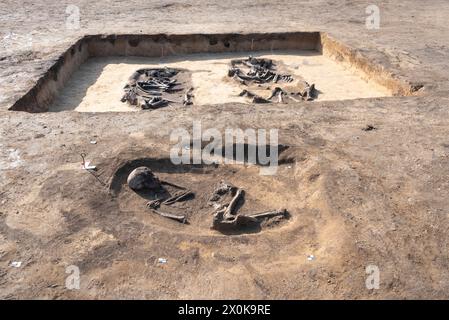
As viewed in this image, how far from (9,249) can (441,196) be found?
521 centimetres

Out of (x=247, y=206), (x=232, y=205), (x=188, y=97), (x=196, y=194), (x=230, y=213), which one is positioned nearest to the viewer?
(x=230, y=213)

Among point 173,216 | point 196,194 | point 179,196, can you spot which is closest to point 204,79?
point 196,194

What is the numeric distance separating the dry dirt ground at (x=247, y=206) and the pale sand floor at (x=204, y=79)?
107 centimetres

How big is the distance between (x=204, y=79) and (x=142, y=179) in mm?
5923

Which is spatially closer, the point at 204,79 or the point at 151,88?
the point at 151,88

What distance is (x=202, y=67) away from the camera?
39.4 feet

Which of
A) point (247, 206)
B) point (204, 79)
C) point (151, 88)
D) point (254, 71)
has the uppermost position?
point (254, 71)

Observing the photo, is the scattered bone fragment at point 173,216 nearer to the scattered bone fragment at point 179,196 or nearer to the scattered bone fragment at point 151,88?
the scattered bone fragment at point 179,196

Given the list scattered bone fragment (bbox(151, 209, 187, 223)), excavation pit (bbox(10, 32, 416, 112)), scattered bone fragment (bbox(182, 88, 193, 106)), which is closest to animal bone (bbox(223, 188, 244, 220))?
scattered bone fragment (bbox(151, 209, 187, 223))

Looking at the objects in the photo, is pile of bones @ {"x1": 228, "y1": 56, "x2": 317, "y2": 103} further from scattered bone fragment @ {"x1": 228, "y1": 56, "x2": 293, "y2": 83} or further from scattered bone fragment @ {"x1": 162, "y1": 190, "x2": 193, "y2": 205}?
scattered bone fragment @ {"x1": 162, "y1": 190, "x2": 193, "y2": 205}

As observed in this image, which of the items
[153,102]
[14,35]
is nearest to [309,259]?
[153,102]

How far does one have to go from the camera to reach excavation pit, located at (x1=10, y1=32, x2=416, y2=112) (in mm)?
9699

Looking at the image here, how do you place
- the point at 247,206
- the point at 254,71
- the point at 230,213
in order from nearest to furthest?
the point at 230,213, the point at 247,206, the point at 254,71

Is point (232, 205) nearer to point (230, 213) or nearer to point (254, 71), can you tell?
point (230, 213)
